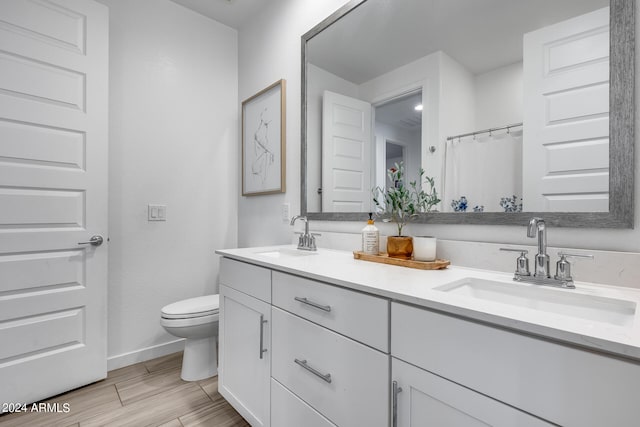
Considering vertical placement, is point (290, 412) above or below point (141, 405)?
above

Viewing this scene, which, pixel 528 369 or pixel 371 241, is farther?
pixel 371 241

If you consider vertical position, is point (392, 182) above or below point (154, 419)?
above

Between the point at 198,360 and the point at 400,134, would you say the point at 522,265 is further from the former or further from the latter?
the point at 198,360

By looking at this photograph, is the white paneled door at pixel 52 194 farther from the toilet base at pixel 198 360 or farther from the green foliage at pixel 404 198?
the green foliage at pixel 404 198

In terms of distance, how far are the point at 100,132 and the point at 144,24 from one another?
35.2 inches

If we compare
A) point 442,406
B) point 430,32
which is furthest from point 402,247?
point 430,32

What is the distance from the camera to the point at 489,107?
1.12 meters

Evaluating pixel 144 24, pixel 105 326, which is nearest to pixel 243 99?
pixel 144 24

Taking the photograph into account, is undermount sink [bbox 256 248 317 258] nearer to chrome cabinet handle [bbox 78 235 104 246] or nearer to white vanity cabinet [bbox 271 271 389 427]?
white vanity cabinet [bbox 271 271 389 427]

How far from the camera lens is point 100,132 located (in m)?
1.79

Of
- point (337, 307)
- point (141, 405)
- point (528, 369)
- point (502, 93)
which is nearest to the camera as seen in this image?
point (528, 369)

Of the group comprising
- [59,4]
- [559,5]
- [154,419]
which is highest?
[59,4]

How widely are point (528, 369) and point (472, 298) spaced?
0.19m

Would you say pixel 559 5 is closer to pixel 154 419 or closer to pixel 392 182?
pixel 392 182
